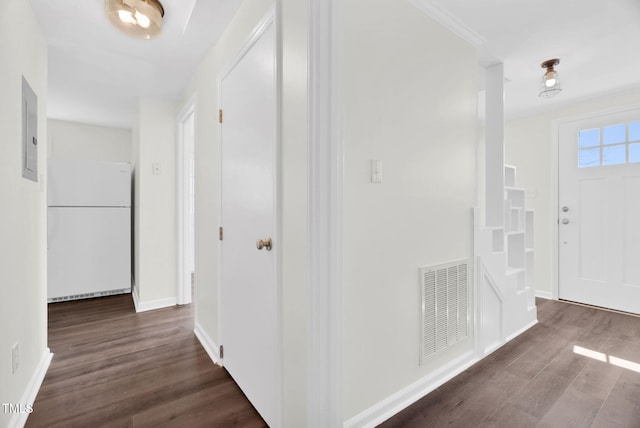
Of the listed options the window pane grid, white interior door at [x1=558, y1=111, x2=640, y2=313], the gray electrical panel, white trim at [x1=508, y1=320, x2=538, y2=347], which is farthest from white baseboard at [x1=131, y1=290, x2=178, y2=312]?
the window pane grid

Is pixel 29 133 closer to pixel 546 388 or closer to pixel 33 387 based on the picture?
pixel 33 387

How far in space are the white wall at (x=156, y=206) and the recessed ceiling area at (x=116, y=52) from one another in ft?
0.90

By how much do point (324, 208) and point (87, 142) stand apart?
186 inches

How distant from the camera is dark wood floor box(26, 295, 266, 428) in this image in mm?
1554

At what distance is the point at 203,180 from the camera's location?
7.95 feet

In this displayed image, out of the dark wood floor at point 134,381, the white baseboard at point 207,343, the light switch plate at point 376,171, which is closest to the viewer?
the light switch plate at point 376,171

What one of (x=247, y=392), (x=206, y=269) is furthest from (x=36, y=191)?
(x=247, y=392)

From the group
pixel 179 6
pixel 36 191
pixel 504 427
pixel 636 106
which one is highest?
pixel 179 6

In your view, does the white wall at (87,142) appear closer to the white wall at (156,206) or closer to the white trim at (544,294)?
the white wall at (156,206)

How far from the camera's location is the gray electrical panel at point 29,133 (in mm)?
1622

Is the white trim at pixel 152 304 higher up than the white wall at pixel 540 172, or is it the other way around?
the white wall at pixel 540 172

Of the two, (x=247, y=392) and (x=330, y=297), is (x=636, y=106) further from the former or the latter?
(x=247, y=392)

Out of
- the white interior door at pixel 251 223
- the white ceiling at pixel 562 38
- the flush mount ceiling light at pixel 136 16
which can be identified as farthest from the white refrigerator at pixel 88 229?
the white ceiling at pixel 562 38

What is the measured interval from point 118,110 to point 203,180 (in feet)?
7.26
